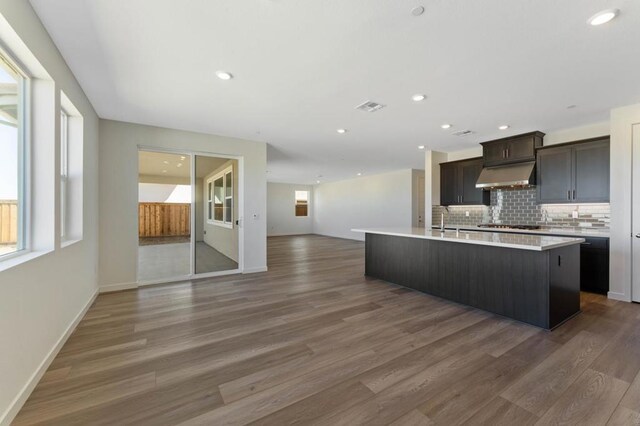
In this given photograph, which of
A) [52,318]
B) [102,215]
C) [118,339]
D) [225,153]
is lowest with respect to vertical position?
[118,339]

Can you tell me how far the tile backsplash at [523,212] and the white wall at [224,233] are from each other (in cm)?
453

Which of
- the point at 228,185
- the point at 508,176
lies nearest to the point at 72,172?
the point at 228,185

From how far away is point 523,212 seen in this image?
17.5ft

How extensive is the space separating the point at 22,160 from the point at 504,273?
4.53m

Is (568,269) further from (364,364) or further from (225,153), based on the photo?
(225,153)

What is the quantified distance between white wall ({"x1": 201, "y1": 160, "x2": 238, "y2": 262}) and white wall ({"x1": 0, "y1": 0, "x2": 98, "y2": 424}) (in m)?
2.37

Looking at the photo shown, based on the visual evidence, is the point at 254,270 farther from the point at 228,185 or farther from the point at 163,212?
the point at 163,212

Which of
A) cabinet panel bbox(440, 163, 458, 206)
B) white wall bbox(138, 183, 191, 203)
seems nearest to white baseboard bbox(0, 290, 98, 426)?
white wall bbox(138, 183, 191, 203)

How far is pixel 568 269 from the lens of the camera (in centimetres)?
304

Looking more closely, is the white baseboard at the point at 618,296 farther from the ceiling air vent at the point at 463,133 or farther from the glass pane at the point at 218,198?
the glass pane at the point at 218,198

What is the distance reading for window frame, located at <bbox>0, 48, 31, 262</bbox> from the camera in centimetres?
200

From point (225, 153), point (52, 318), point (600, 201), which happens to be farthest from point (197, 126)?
point (600, 201)

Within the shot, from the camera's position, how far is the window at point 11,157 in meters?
1.83

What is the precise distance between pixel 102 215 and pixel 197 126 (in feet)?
Result: 6.29
